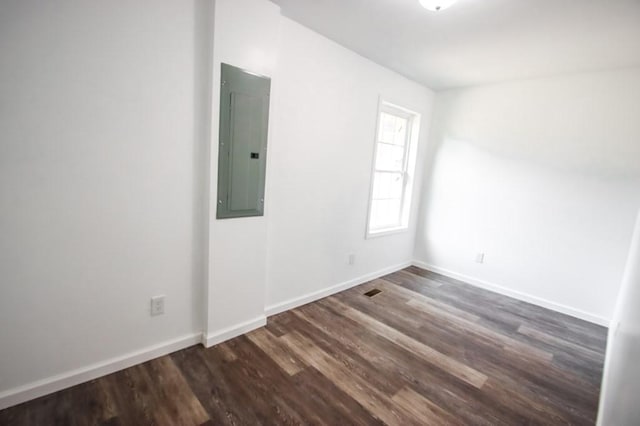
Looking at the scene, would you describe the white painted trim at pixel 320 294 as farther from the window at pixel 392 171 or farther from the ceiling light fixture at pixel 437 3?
the ceiling light fixture at pixel 437 3

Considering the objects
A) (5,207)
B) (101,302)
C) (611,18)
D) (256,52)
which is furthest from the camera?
(256,52)

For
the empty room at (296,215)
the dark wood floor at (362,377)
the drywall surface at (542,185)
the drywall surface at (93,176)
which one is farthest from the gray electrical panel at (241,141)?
the drywall surface at (542,185)

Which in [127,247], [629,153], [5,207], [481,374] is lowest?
[481,374]

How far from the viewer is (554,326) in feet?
8.80

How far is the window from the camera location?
11.0ft

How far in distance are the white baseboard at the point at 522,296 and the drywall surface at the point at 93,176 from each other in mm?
3227

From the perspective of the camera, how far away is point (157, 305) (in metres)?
1.81

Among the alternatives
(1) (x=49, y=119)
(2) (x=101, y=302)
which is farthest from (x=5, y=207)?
(2) (x=101, y=302)

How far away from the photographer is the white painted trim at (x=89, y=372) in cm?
142

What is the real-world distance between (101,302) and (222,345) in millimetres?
811

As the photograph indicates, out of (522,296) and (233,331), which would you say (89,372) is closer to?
(233,331)

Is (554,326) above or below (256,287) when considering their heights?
below

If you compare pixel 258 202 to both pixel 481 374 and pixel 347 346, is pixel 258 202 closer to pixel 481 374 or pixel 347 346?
pixel 347 346

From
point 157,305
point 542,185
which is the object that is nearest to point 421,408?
point 157,305
